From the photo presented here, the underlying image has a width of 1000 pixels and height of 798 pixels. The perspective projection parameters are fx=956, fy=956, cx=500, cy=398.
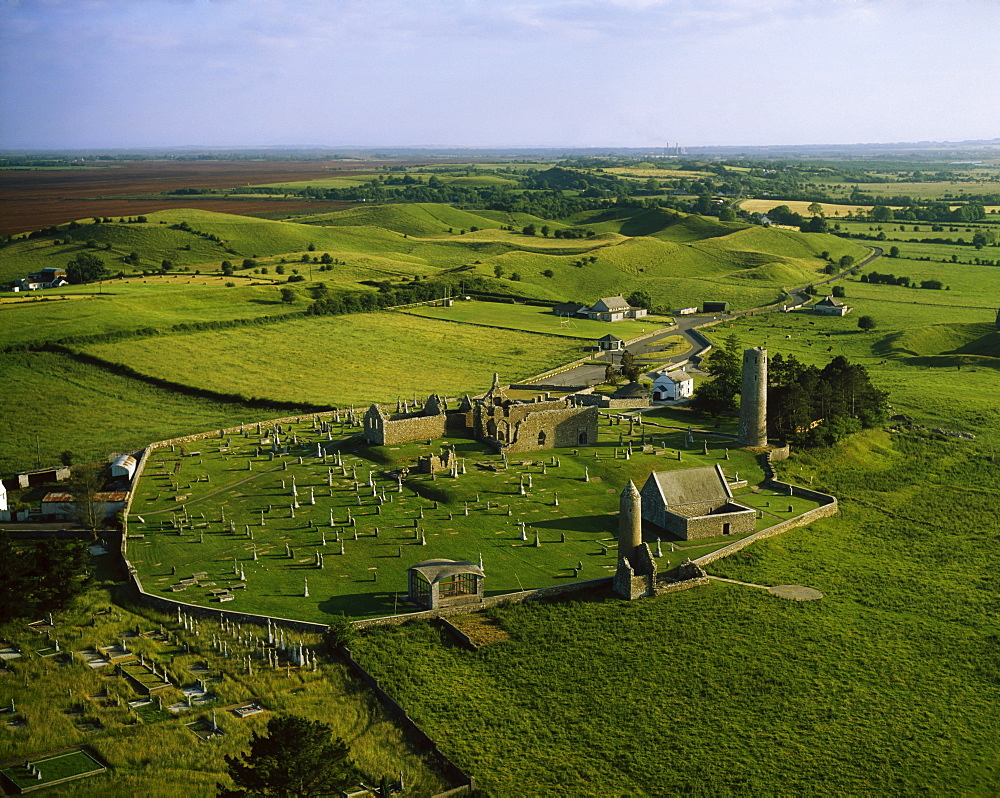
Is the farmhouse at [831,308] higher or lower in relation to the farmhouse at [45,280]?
lower

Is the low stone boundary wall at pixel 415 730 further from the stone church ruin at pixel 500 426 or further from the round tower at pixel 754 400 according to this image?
the round tower at pixel 754 400

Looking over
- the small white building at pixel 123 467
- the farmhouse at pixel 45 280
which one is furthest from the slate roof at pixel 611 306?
the small white building at pixel 123 467

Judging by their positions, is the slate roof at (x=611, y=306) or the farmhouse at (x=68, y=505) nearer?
the farmhouse at (x=68, y=505)

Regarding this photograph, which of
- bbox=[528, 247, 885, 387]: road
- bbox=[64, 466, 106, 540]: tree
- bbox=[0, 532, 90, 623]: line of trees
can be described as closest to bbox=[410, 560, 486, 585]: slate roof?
bbox=[0, 532, 90, 623]: line of trees

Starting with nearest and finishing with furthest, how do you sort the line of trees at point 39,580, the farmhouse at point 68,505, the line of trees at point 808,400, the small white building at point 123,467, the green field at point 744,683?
the green field at point 744,683 < the line of trees at point 39,580 < the farmhouse at point 68,505 < the small white building at point 123,467 < the line of trees at point 808,400

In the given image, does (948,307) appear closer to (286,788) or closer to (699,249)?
(699,249)

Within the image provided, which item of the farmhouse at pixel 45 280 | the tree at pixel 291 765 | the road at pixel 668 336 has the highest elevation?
the farmhouse at pixel 45 280

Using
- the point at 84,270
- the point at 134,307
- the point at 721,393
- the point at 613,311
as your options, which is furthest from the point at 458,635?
the point at 84,270

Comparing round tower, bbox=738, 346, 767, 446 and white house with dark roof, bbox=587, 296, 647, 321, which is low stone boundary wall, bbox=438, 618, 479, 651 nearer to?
round tower, bbox=738, 346, 767, 446
